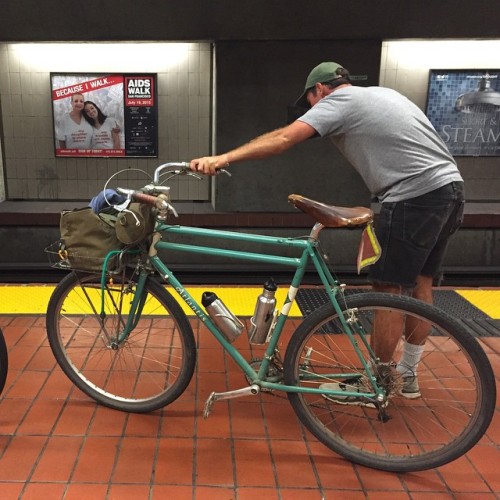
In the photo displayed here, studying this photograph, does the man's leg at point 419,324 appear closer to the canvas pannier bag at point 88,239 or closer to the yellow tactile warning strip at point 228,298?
the yellow tactile warning strip at point 228,298

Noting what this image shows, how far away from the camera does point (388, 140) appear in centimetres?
237

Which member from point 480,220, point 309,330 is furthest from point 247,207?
point 309,330

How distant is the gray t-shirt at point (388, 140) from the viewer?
7.55 feet

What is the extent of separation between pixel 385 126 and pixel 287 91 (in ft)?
9.78

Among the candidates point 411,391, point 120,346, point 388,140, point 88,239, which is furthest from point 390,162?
point 120,346

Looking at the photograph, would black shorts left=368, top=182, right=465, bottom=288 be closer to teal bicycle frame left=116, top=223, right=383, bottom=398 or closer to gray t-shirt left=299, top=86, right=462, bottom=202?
gray t-shirt left=299, top=86, right=462, bottom=202

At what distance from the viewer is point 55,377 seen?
2998mm

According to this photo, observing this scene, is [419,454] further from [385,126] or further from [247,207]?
[247,207]

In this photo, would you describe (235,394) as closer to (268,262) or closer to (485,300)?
(268,262)

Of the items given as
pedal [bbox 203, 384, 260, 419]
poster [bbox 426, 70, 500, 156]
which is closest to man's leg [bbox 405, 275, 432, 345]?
pedal [bbox 203, 384, 260, 419]

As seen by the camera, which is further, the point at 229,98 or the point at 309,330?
the point at 229,98

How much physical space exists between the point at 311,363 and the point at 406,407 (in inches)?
23.7

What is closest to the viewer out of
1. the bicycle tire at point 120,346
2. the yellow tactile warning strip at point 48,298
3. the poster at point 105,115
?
the bicycle tire at point 120,346

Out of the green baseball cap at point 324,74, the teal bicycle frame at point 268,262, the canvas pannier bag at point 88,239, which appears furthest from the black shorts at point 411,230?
the canvas pannier bag at point 88,239
